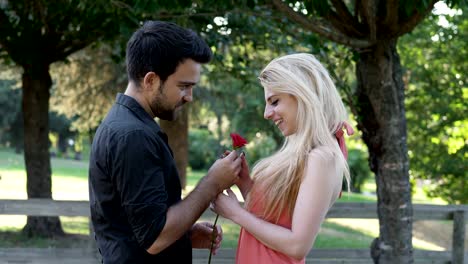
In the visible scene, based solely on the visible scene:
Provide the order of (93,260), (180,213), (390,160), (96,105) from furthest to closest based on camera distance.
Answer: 1. (96,105)
2. (93,260)
3. (390,160)
4. (180,213)

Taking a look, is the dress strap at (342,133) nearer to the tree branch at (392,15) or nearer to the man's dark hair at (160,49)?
the man's dark hair at (160,49)

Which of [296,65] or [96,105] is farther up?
[296,65]

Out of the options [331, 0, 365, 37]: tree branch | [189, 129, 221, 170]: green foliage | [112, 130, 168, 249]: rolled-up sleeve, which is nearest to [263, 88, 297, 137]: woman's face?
[112, 130, 168, 249]: rolled-up sleeve

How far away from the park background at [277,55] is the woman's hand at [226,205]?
8.52ft

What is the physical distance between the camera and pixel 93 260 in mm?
6473

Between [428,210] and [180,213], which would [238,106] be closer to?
[428,210]

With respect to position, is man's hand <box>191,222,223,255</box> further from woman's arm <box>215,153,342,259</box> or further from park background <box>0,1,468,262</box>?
park background <box>0,1,468,262</box>

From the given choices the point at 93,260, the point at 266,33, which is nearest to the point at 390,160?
the point at 93,260

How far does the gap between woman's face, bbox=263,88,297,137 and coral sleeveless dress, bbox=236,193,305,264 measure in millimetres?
281

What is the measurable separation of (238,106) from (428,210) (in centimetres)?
1552

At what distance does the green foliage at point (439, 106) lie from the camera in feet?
39.8

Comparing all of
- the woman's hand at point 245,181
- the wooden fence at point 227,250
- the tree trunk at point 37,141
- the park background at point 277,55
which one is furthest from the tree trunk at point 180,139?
the woman's hand at point 245,181

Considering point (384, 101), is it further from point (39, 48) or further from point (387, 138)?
point (39, 48)

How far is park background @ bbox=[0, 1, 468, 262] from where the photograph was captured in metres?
5.51
